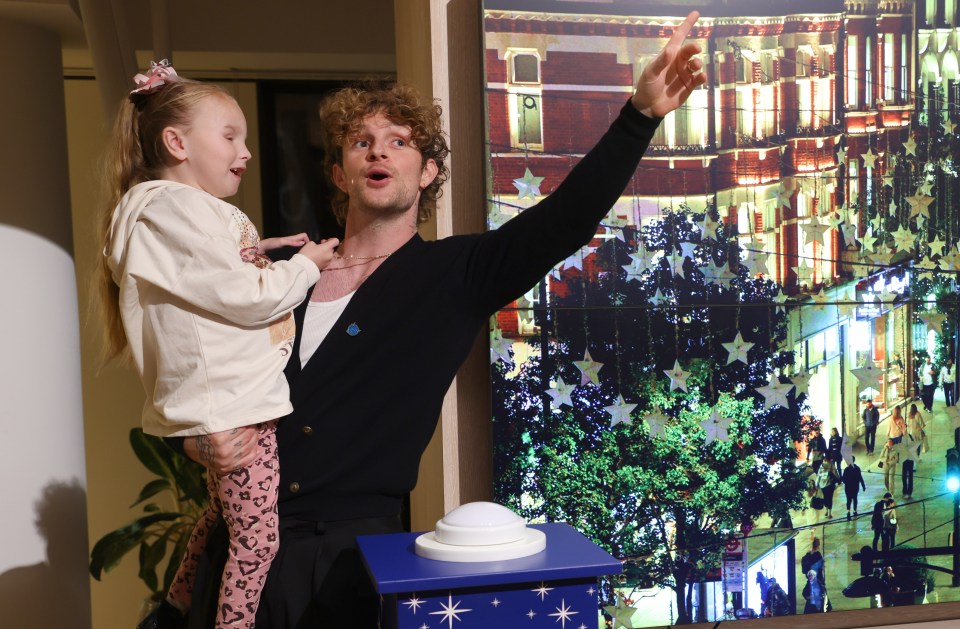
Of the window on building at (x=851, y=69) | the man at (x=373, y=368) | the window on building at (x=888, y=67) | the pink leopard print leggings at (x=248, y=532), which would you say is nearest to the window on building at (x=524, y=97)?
the man at (x=373, y=368)

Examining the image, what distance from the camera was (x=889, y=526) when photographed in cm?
279

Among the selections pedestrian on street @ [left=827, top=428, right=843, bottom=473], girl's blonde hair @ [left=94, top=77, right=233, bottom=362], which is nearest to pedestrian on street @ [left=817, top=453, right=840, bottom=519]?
pedestrian on street @ [left=827, top=428, right=843, bottom=473]

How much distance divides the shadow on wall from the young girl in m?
1.63

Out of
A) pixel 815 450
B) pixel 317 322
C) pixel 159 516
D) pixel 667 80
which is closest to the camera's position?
pixel 667 80

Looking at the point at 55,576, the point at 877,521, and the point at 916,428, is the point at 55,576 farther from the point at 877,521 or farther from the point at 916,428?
the point at 916,428

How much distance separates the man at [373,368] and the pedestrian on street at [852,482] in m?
1.24

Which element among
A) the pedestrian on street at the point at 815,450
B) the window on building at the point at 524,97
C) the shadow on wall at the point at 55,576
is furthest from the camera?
the shadow on wall at the point at 55,576

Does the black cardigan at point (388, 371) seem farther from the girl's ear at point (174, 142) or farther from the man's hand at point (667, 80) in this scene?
the girl's ear at point (174, 142)

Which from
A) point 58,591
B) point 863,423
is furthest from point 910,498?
point 58,591

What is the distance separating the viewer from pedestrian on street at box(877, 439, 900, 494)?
2.79 m

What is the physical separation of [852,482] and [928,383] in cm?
35

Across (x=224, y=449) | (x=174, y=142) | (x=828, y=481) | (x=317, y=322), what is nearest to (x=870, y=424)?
(x=828, y=481)

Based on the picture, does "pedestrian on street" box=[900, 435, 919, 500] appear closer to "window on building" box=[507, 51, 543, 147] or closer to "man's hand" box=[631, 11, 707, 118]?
"window on building" box=[507, 51, 543, 147]

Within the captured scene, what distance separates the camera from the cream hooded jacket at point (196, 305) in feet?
5.95
